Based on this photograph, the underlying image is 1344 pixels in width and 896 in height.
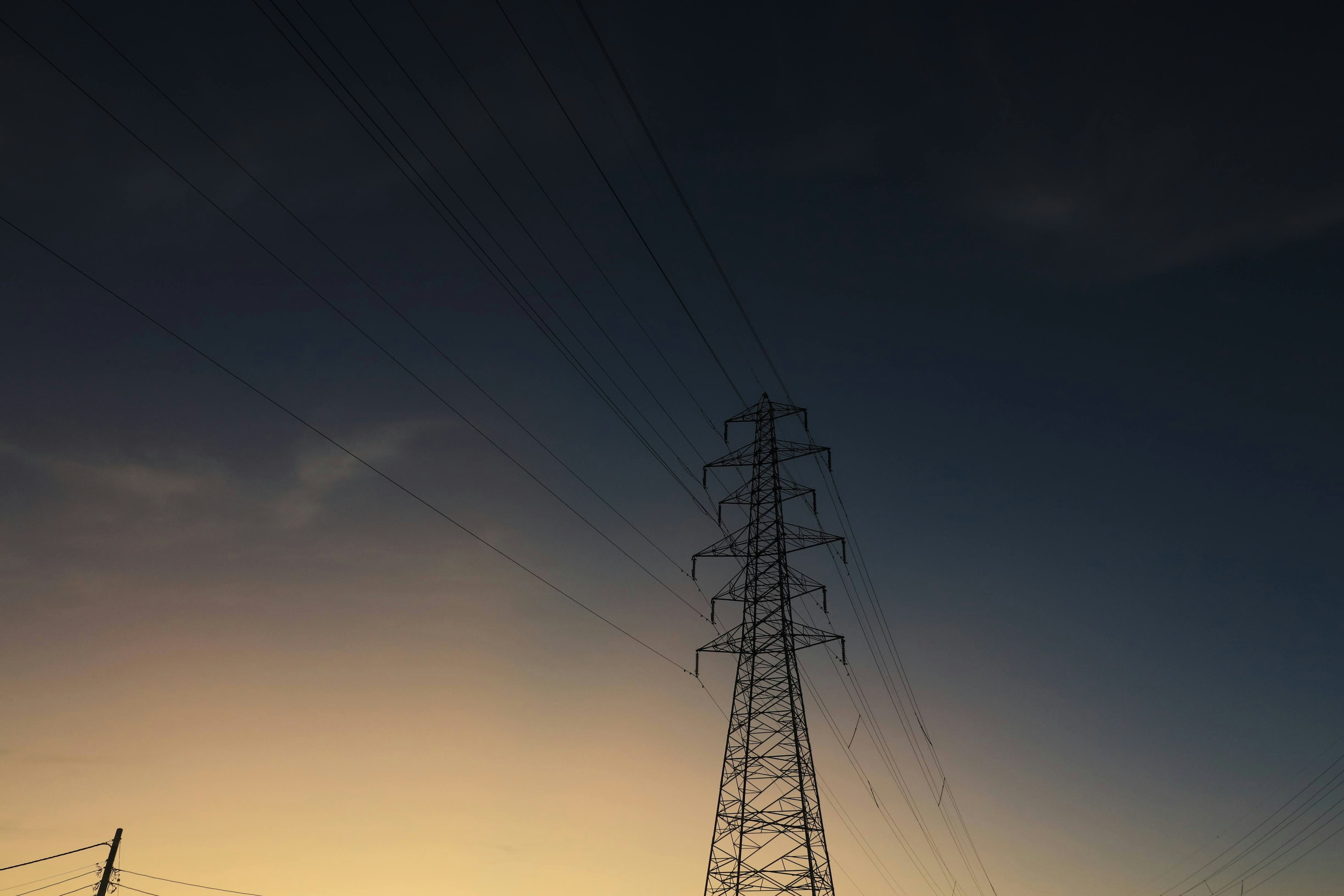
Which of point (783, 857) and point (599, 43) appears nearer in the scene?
point (599, 43)

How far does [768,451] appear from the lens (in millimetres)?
39562

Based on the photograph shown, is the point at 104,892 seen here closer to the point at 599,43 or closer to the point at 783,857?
the point at 783,857

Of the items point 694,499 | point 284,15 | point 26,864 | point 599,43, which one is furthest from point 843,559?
point 26,864

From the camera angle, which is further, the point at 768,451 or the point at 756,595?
the point at 768,451

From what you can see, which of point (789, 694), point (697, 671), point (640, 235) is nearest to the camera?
point (640, 235)

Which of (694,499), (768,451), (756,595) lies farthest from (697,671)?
(768,451)

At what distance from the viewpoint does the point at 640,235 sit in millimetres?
23922

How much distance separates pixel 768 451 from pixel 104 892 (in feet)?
114

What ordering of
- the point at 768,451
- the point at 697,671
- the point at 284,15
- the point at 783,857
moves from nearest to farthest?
the point at 284,15 < the point at 783,857 < the point at 697,671 < the point at 768,451

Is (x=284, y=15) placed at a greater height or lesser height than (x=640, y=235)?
lesser

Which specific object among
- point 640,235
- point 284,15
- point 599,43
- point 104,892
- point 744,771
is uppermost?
point 599,43

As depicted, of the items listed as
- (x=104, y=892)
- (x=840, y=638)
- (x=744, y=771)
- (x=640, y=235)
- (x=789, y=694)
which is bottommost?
(x=104, y=892)

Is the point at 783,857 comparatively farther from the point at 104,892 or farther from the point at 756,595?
the point at 104,892

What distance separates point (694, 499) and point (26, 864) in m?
28.0
